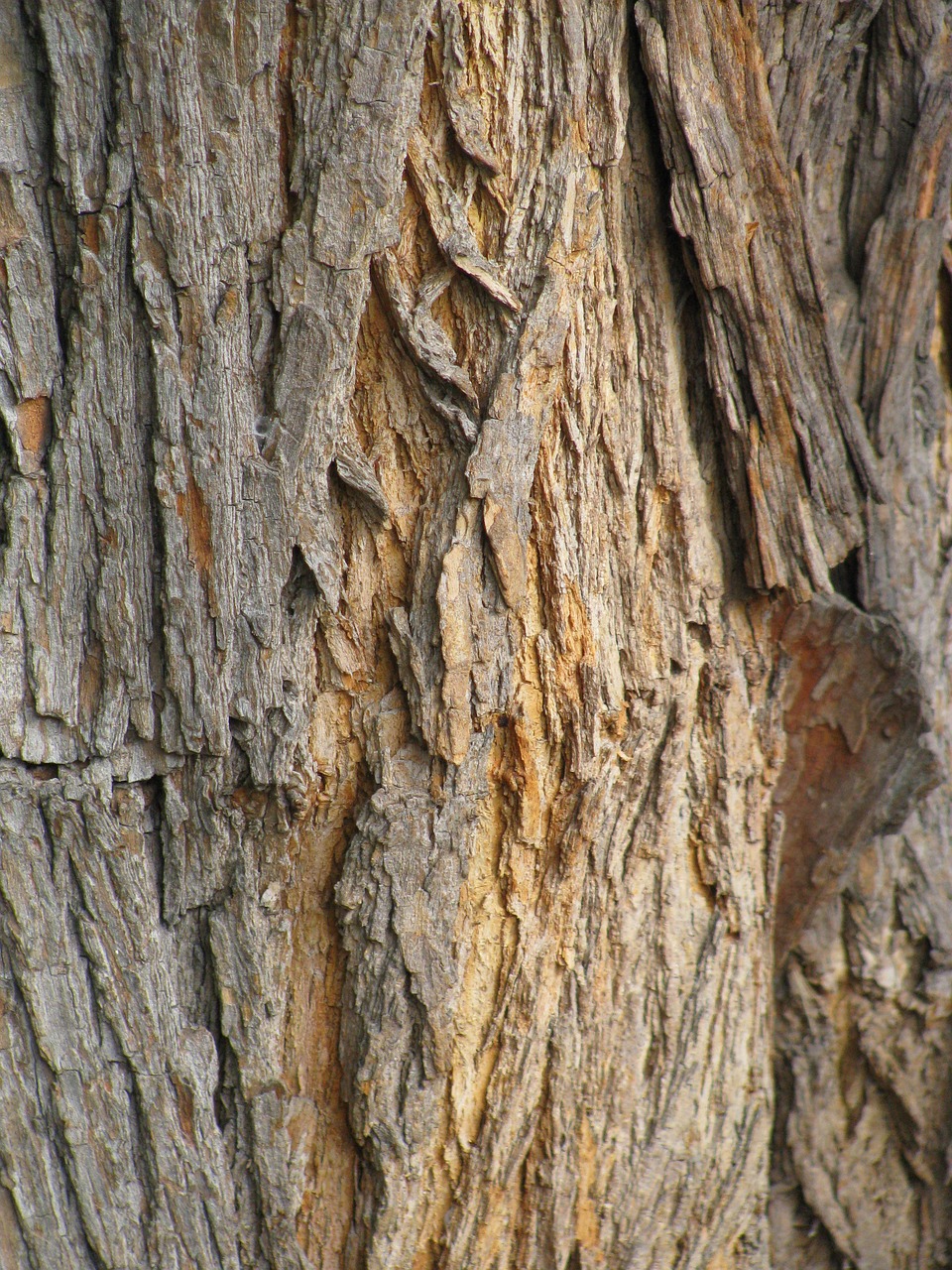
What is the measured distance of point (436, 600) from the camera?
53.1 inches

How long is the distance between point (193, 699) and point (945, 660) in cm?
146

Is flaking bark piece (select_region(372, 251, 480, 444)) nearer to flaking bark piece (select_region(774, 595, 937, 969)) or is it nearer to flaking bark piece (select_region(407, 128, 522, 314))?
flaking bark piece (select_region(407, 128, 522, 314))

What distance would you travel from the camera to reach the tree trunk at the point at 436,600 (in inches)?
49.5

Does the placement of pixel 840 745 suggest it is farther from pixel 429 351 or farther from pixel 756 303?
pixel 429 351

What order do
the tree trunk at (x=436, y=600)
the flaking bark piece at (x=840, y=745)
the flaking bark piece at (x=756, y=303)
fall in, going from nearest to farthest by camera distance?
1. the tree trunk at (x=436, y=600)
2. the flaking bark piece at (x=756, y=303)
3. the flaking bark piece at (x=840, y=745)

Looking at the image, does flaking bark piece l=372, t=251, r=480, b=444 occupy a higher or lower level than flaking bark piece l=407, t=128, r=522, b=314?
lower

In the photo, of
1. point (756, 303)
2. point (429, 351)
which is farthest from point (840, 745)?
point (429, 351)

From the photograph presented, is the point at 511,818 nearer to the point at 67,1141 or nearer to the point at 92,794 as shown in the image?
the point at 92,794

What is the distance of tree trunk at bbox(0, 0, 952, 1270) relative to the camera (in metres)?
1.26

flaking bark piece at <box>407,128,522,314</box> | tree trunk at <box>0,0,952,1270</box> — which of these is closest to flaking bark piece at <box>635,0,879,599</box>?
tree trunk at <box>0,0,952,1270</box>

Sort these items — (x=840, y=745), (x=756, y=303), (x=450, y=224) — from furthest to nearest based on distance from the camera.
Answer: (x=840, y=745) → (x=756, y=303) → (x=450, y=224)

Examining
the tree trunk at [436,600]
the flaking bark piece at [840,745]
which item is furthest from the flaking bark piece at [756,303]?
the flaking bark piece at [840,745]

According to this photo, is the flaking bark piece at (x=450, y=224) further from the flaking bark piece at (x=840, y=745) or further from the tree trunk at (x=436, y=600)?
the flaking bark piece at (x=840, y=745)

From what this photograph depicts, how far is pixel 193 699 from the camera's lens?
52.5 inches
